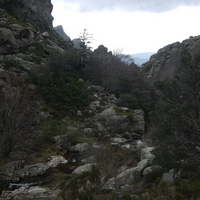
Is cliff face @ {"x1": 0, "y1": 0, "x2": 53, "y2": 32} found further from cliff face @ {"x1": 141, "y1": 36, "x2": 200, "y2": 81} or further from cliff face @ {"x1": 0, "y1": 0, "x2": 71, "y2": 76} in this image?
cliff face @ {"x1": 141, "y1": 36, "x2": 200, "y2": 81}

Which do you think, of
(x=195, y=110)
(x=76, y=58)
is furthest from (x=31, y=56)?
(x=195, y=110)

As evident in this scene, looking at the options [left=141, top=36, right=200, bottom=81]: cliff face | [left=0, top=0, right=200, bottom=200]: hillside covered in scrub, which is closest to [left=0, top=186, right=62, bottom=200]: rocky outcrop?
[left=0, top=0, right=200, bottom=200]: hillside covered in scrub

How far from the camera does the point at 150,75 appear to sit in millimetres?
69438

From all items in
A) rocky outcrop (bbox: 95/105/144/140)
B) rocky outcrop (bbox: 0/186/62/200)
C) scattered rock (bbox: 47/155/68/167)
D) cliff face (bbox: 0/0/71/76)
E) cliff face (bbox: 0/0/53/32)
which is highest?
cliff face (bbox: 0/0/53/32)

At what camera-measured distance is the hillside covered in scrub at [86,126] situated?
1201 cm

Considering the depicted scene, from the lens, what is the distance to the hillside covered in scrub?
12006 millimetres

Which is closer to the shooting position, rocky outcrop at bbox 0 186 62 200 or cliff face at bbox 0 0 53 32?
rocky outcrop at bbox 0 186 62 200

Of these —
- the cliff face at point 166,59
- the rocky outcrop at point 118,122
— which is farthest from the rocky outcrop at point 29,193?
the cliff face at point 166,59

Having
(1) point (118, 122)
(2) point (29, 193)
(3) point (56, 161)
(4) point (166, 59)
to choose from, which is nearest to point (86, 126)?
(1) point (118, 122)

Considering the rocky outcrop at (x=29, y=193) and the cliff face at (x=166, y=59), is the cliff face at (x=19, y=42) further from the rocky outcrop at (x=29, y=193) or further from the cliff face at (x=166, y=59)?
the cliff face at (x=166, y=59)

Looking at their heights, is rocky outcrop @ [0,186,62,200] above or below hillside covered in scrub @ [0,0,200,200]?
below

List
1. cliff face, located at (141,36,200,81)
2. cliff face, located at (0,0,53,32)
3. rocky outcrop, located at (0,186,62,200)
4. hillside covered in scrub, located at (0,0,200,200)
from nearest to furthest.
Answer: hillside covered in scrub, located at (0,0,200,200), rocky outcrop, located at (0,186,62,200), cliff face, located at (0,0,53,32), cliff face, located at (141,36,200,81)

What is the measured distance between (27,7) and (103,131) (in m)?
33.9

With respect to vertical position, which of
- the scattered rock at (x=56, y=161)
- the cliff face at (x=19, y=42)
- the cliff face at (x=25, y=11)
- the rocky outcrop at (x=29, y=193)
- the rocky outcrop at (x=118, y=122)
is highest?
the cliff face at (x=25, y=11)
